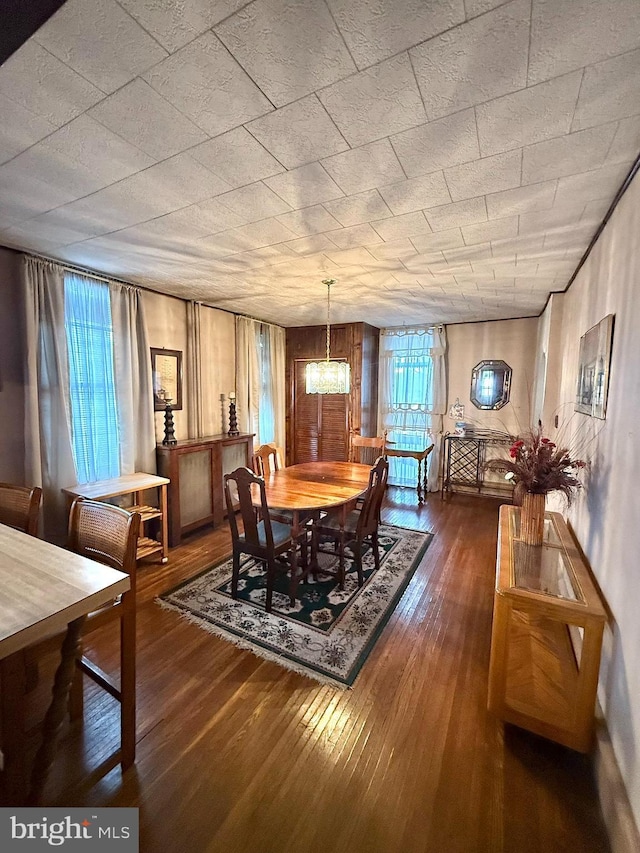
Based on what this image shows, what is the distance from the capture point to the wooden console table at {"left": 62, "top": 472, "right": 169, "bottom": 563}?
2859 millimetres

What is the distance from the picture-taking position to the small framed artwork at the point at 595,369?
1700mm

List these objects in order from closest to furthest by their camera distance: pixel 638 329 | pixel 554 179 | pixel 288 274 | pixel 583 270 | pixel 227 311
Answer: pixel 638 329, pixel 554 179, pixel 583 270, pixel 288 274, pixel 227 311

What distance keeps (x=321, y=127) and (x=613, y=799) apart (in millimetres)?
2619

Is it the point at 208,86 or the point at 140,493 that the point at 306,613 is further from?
the point at 208,86

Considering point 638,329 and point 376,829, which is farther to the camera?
point 638,329

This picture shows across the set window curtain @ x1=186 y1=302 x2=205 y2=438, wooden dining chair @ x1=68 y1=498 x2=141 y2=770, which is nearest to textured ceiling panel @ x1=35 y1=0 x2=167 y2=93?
wooden dining chair @ x1=68 y1=498 x2=141 y2=770

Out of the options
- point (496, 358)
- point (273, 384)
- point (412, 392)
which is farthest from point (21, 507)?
point (496, 358)

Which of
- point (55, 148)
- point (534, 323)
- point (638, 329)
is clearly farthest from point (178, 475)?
point (534, 323)

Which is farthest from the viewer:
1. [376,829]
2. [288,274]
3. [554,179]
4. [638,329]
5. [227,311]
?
[227,311]

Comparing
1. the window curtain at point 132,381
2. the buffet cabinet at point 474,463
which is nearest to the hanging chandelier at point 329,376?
the window curtain at point 132,381

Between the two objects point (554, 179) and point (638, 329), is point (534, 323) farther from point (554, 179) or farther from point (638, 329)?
point (638, 329)

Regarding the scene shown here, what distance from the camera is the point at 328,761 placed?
1.45 meters

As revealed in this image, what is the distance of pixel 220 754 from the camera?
1.47 m

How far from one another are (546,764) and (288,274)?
3.42m
